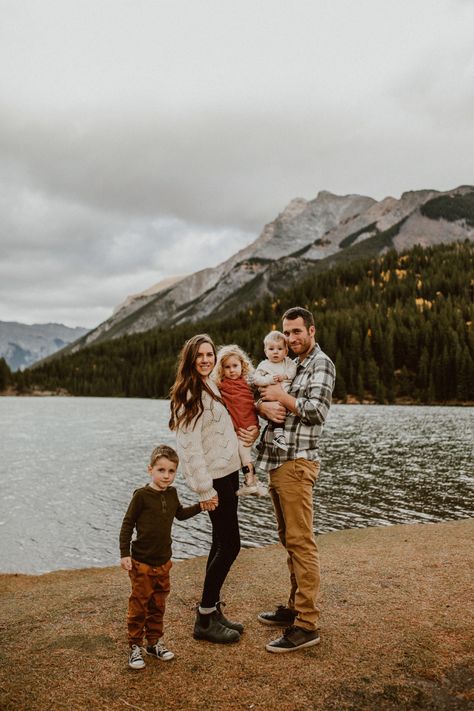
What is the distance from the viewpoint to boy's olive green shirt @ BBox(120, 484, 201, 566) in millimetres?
6148

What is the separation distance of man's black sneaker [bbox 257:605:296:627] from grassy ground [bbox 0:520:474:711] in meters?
0.16

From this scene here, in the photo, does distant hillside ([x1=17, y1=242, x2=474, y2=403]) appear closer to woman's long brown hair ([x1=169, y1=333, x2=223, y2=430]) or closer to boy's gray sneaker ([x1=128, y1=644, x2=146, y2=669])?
woman's long brown hair ([x1=169, y1=333, x2=223, y2=430])

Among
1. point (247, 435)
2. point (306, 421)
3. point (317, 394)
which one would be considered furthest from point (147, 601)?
point (317, 394)

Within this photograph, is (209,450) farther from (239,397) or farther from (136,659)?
Answer: (136,659)

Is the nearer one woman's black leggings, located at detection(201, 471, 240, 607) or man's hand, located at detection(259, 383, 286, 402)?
man's hand, located at detection(259, 383, 286, 402)

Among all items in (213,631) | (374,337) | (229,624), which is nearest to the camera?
(213,631)

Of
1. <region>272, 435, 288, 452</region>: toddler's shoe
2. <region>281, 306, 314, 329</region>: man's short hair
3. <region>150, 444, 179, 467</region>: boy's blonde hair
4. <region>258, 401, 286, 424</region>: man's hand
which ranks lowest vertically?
<region>150, 444, 179, 467</region>: boy's blonde hair

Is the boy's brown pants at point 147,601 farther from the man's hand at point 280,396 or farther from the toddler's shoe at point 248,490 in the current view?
the man's hand at point 280,396

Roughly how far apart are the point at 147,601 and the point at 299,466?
7.86ft

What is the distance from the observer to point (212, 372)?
6.77 meters

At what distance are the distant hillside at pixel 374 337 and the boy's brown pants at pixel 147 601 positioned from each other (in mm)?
101402

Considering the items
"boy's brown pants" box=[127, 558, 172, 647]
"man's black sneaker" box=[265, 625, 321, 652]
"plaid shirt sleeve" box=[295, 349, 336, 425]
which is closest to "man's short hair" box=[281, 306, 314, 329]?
"plaid shirt sleeve" box=[295, 349, 336, 425]

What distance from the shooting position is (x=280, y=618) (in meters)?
7.30

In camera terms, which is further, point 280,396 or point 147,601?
point 280,396
